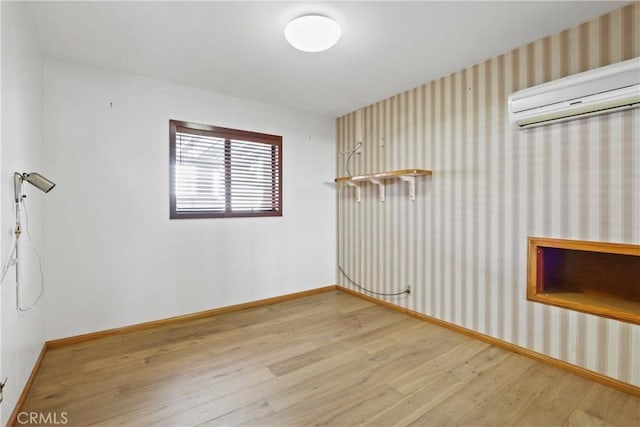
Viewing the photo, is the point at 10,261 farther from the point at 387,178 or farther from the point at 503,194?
the point at 503,194

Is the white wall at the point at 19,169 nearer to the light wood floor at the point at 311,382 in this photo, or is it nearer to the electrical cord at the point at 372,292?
the light wood floor at the point at 311,382

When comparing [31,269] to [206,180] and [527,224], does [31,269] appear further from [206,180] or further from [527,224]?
[527,224]

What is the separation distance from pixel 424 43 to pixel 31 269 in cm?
350

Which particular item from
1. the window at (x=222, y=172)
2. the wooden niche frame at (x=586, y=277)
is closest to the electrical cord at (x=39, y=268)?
the window at (x=222, y=172)

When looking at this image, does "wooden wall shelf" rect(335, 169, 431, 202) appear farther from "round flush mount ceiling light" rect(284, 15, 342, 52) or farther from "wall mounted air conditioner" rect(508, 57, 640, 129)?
"round flush mount ceiling light" rect(284, 15, 342, 52)

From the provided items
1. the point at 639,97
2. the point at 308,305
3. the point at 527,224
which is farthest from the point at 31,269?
the point at 639,97

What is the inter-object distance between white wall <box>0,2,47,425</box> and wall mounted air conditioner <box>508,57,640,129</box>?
339cm

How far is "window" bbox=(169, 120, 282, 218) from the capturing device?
324cm

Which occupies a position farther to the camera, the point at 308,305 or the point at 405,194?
the point at 308,305

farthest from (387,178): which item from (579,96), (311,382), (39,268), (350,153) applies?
(39,268)

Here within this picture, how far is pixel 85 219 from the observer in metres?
2.76

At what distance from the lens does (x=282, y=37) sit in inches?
91.7

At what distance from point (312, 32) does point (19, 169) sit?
2134 millimetres

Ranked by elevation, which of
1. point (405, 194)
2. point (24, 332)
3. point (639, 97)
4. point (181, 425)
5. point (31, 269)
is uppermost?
point (639, 97)
